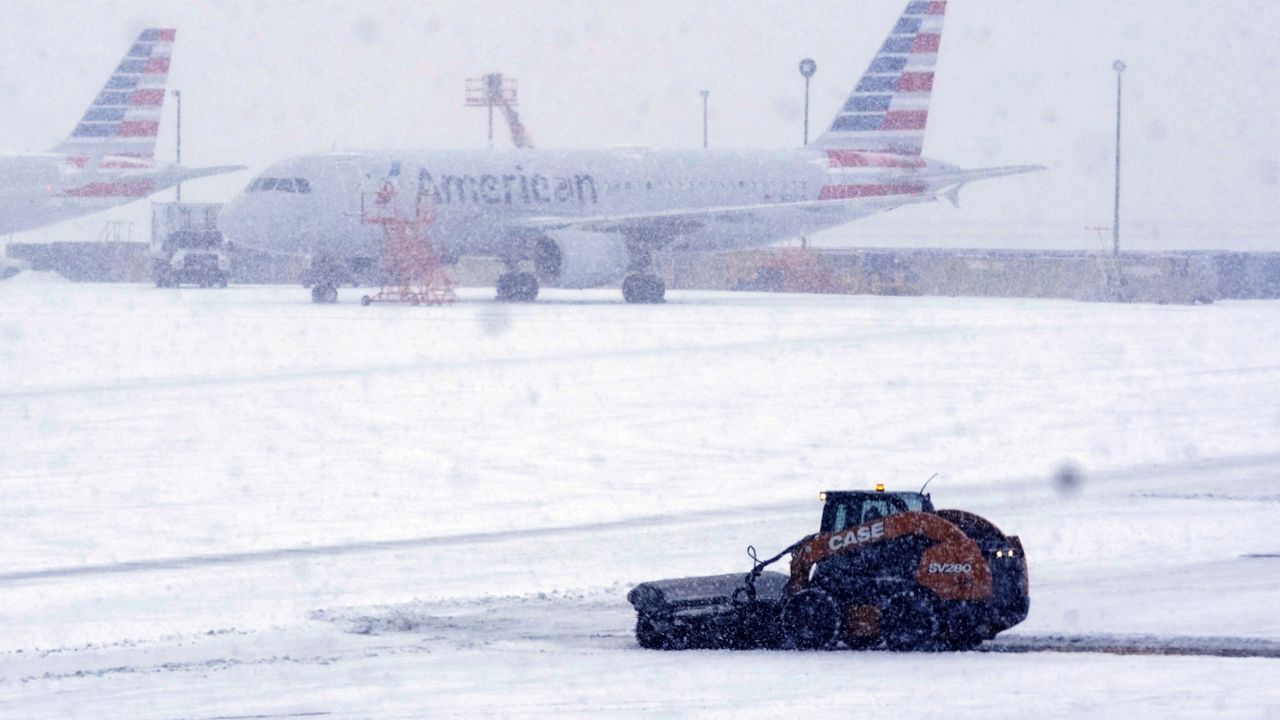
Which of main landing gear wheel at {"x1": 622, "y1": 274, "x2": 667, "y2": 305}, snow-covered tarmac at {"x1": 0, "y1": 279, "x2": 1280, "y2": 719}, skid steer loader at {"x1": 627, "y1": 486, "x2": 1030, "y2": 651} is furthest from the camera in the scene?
main landing gear wheel at {"x1": 622, "y1": 274, "x2": 667, "y2": 305}

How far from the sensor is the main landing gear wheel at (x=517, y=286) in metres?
53.9

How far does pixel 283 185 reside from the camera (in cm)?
5047

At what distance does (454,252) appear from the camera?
52.9m

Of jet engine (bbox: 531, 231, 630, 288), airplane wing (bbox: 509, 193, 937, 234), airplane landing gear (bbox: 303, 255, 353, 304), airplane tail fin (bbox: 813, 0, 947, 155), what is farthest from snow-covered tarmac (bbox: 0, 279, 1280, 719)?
airplane tail fin (bbox: 813, 0, 947, 155)

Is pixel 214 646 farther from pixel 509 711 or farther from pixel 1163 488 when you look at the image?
pixel 1163 488

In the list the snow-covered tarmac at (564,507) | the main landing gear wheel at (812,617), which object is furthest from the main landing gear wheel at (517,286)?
the main landing gear wheel at (812,617)

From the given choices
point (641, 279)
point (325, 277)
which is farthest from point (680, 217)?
point (325, 277)

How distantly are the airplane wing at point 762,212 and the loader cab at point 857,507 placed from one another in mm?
40456

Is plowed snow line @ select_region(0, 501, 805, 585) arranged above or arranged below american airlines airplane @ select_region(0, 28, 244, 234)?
below

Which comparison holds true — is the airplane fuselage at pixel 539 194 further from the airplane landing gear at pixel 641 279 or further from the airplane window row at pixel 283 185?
the airplane landing gear at pixel 641 279

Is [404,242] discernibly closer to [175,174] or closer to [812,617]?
[175,174]

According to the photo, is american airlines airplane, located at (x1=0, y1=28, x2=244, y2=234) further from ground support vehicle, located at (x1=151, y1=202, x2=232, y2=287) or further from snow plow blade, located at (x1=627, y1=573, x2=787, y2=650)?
snow plow blade, located at (x1=627, y1=573, x2=787, y2=650)

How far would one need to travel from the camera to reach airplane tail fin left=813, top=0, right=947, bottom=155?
6062 centimetres

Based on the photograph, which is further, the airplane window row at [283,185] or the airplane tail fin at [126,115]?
the airplane tail fin at [126,115]
